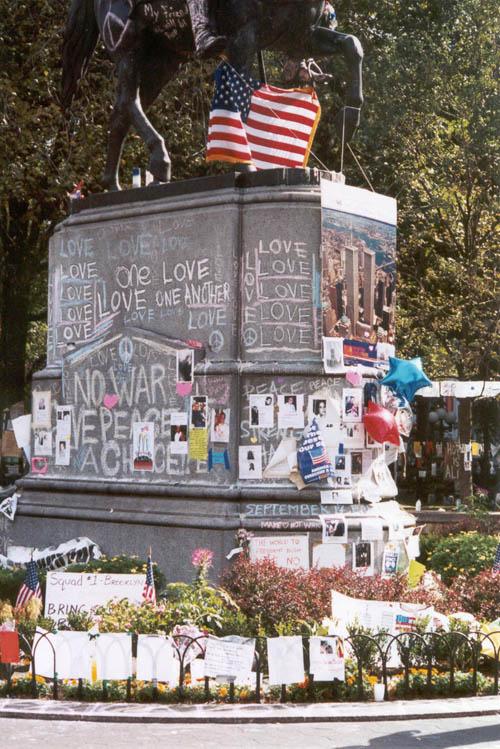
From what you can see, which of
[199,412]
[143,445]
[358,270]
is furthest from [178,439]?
[358,270]

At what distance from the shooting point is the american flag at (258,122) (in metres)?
14.5

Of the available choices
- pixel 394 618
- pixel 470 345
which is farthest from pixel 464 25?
pixel 394 618

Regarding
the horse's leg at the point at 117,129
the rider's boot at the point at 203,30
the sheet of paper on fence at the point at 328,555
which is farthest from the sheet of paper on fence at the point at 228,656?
the horse's leg at the point at 117,129

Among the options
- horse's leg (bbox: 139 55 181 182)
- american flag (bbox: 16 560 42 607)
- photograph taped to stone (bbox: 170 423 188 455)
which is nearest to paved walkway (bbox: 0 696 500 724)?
american flag (bbox: 16 560 42 607)

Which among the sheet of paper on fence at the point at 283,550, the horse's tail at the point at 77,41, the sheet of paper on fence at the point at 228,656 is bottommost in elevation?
the sheet of paper on fence at the point at 228,656

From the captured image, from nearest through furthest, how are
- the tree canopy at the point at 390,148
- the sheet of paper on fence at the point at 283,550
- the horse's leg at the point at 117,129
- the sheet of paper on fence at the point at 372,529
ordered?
the sheet of paper on fence at the point at 283,550, the sheet of paper on fence at the point at 372,529, the horse's leg at the point at 117,129, the tree canopy at the point at 390,148

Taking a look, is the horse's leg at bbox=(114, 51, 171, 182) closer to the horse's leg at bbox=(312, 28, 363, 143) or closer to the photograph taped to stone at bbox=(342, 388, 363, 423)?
the horse's leg at bbox=(312, 28, 363, 143)

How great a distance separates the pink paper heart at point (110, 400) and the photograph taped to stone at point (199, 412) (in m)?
1.15

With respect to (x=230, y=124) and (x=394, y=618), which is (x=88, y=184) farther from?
(x=394, y=618)

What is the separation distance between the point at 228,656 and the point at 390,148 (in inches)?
774

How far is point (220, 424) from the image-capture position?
13695 millimetres

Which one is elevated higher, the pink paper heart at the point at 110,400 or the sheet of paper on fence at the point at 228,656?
the pink paper heart at the point at 110,400

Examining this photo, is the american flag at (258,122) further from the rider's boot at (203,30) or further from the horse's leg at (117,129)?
the horse's leg at (117,129)

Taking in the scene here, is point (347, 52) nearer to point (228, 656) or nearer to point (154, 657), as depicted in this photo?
point (228, 656)
